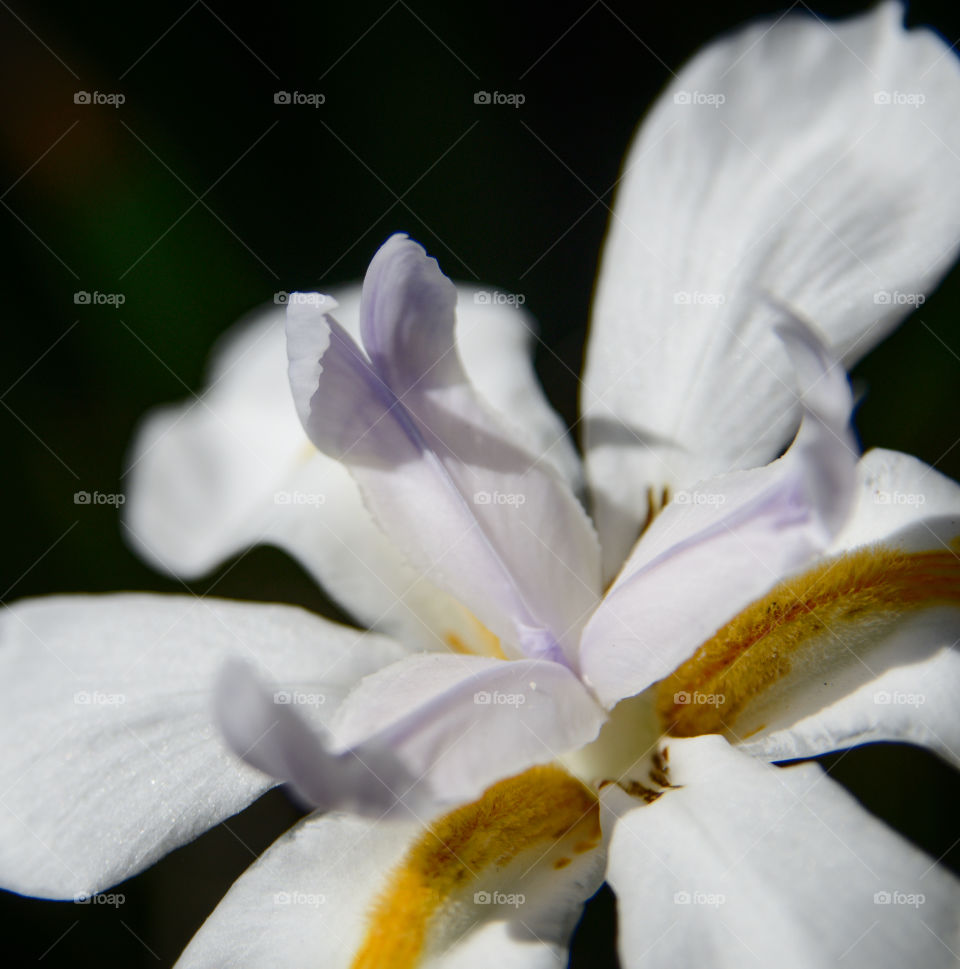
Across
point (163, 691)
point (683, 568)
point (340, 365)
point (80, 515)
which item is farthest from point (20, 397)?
point (683, 568)

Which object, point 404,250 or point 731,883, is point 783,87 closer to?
point 404,250

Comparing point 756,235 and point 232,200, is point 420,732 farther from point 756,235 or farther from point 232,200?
point 232,200

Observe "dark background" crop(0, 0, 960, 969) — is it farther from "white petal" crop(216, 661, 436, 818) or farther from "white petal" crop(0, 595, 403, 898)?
"white petal" crop(216, 661, 436, 818)

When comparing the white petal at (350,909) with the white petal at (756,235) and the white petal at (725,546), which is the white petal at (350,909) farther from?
the white petal at (756,235)

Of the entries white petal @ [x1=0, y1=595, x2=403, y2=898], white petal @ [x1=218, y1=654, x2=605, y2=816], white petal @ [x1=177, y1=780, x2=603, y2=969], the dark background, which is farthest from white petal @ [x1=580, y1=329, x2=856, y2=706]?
the dark background

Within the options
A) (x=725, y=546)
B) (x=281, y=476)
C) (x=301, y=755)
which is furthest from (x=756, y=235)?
(x=301, y=755)
